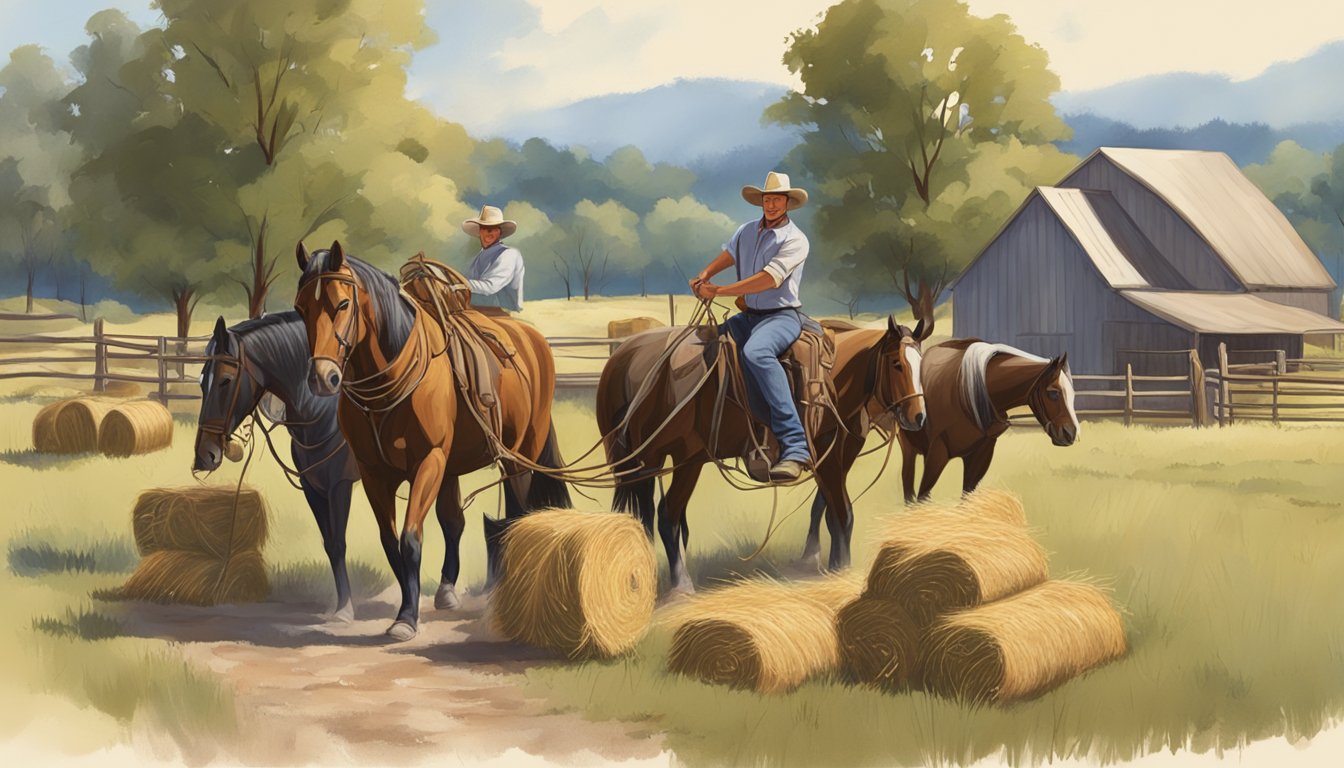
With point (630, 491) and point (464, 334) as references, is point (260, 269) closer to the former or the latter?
point (630, 491)

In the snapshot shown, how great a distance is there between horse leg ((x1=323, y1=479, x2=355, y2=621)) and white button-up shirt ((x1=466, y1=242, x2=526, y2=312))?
1.68m

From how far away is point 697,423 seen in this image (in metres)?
9.16

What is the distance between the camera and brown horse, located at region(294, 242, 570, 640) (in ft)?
23.6

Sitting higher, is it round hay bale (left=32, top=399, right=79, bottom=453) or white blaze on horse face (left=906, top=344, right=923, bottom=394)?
white blaze on horse face (left=906, top=344, right=923, bottom=394)

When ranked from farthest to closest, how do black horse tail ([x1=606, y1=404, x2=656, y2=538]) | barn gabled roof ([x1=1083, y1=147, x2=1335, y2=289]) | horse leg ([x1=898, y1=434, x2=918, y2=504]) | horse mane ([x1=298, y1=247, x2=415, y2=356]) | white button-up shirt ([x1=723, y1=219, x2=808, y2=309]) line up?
1. barn gabled roof ([x1=1083, y1=147, x2=1335, y2=289])
2. horse leg ([x1=898, y1=434, x2=918, y2=504])
3. black horse tail ([x1=606, y1=404, x2=656, y2=538])
4. white button-up shirt ([x1=723, y1=219, x2=808, y2=309])
5. horse mane ([x1=298, y1=247, x2=415, y2=356])

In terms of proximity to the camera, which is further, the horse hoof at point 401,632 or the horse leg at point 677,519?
the horse leg at point 677,519

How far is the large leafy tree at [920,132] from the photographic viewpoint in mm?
35344

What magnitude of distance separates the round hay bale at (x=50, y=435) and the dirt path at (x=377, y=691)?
9083 mm

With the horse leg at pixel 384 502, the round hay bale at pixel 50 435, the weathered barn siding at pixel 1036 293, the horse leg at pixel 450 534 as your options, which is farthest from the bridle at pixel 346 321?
the weathered barn siding at pixel 1036 293

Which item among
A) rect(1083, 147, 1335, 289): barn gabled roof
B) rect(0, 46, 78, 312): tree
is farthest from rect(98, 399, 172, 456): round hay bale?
rect(0, 46, 78, 312): tree

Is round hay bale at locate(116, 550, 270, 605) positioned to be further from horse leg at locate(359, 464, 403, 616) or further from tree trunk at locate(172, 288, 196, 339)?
tree trunk at locate(172, 288, 196, 339)

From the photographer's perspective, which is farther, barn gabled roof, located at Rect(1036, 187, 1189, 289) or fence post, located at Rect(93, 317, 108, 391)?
barn gabled roof, located at Rect(1036, 187, 1189, 289)

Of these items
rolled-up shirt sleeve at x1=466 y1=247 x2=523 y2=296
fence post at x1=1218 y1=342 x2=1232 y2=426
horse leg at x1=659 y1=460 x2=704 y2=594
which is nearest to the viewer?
horse leg at x1=659 y1=460 x2=704 y2=594

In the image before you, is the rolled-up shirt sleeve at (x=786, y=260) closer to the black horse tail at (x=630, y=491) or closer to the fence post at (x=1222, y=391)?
the black horse tail at (x=630, y=491)
